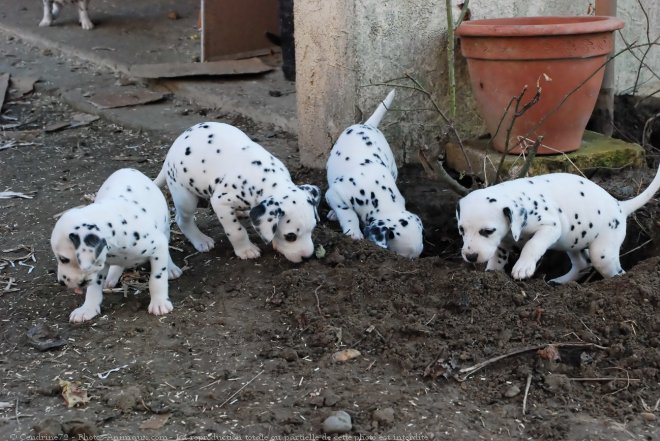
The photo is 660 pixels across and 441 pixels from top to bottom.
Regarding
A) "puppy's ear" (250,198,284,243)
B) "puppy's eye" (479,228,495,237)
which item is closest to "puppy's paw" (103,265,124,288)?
"puppy's ear" (250,198,284,243)

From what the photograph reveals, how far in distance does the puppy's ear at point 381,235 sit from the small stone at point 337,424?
209cm

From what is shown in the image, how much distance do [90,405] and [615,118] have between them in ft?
18.1

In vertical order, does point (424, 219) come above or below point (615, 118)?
below

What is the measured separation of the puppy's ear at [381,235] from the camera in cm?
580

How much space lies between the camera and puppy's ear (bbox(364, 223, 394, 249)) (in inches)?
228

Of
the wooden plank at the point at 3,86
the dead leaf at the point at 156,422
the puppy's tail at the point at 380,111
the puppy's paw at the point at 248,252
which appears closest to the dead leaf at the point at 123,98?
the wooden plank at the point at 3,86

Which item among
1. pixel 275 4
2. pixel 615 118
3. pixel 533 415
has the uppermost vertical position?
pixel 275 4

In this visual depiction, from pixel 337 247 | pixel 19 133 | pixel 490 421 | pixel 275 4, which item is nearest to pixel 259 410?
pixel 490 421

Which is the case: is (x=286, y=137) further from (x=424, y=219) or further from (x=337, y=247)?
(x=337, y=247)

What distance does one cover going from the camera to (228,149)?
226 inches

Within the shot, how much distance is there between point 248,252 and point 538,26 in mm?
2623

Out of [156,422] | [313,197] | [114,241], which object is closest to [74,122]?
[313,197]

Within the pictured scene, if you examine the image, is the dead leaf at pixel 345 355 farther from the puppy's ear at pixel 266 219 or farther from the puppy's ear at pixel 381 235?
the puppy's ear at pixel 381 235

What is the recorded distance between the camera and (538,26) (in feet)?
20.2
